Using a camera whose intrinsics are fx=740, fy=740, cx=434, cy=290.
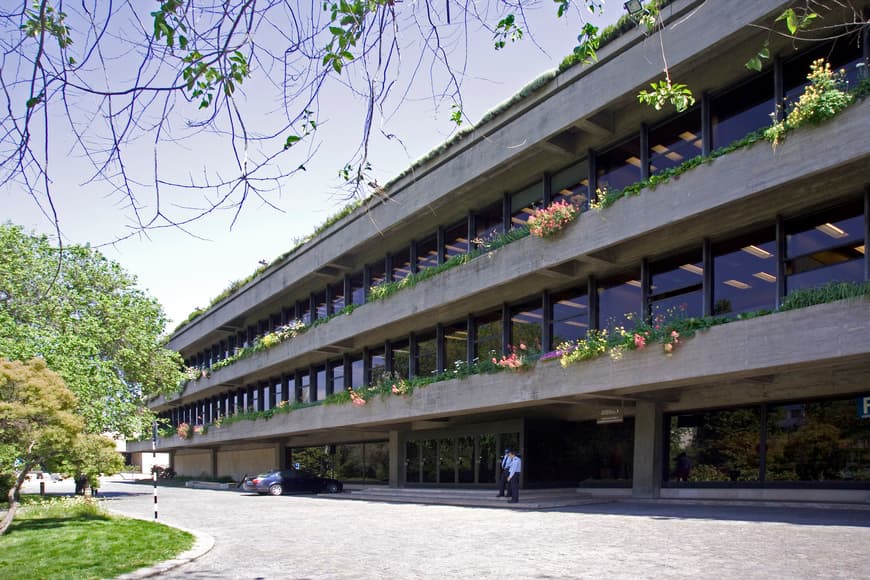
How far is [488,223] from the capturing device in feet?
82.9

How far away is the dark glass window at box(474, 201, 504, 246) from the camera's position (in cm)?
2450

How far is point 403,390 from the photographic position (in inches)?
1038

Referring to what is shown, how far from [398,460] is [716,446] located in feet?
51.5

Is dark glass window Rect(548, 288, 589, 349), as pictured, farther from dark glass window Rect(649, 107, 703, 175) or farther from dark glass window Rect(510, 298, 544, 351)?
dark glass window Rect(649, 107, 703, 175)

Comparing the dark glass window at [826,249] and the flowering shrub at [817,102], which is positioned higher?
the flowering shrub at [817,102]

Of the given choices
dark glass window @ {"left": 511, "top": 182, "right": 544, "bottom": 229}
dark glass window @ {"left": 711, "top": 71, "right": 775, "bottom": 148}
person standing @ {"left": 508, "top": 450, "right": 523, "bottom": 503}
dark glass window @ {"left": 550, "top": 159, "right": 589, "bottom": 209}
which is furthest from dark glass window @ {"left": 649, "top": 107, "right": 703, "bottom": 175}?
person standing @ {"left": 508, "top": 450, "right": 523, "bottom": 503}

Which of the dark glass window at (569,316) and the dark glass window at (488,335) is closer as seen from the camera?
the dark glass window at (569,316)

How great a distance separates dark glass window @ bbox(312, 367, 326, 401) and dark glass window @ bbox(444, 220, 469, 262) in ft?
40.0

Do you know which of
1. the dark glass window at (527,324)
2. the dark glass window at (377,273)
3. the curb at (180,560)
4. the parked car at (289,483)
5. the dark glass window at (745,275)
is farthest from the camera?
the parked car at (289,483)

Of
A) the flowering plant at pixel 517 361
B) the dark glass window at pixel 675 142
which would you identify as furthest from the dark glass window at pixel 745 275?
the flowering plant at pixel 517 361

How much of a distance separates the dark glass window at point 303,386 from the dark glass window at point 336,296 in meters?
4.92

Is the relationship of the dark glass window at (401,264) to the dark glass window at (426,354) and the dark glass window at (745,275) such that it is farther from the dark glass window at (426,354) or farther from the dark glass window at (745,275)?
the dark glass window at (745,275)

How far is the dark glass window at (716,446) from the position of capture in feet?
61.4

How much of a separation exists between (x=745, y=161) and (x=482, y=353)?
11.9m
